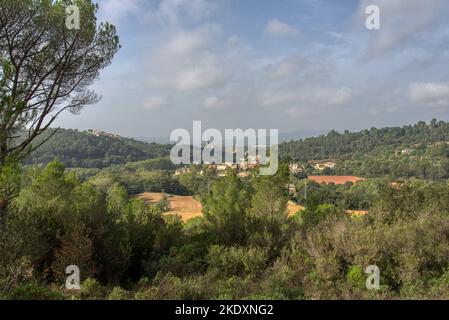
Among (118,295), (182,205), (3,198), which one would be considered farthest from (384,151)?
(118,295)

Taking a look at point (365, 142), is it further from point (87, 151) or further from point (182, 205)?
point (182, 205)

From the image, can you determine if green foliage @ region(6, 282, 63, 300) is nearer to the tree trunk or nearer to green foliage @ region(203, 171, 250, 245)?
the tree trunk

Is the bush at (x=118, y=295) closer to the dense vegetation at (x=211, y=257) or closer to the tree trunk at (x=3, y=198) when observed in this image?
the dense vegetation at (x=211, y=257)

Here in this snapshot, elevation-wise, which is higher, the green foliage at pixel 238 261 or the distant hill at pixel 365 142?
the distant hill at pixel 365 142

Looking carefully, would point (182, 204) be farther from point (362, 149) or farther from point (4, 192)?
point (362, 149)

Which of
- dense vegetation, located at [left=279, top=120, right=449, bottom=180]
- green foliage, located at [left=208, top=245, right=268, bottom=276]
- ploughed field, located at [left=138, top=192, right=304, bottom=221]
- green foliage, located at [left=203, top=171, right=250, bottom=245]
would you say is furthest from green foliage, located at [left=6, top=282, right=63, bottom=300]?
dense vegetation, located at [left=279, top=120, right=449, bottom=180]

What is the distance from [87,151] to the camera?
86.1 m

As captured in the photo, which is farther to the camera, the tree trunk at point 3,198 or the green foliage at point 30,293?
the tree trunk at point 3,198

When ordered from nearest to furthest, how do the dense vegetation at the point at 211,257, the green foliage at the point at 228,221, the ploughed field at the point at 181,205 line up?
1. the dense vegetation at the point at 211,257
2. the green foliage at the point at 228,221
3. the ploughed field at the point at 181,205

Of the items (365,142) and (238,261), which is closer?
(238,261)

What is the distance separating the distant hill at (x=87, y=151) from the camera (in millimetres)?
75750

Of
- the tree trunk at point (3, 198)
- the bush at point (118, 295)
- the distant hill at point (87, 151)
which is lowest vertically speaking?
the bush at point (118, 295)

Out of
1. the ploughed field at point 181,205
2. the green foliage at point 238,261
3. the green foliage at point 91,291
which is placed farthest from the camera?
the ploughed field at point 181,205

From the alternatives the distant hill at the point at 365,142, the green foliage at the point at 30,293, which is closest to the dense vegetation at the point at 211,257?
the green foliage at the point at 30,293
